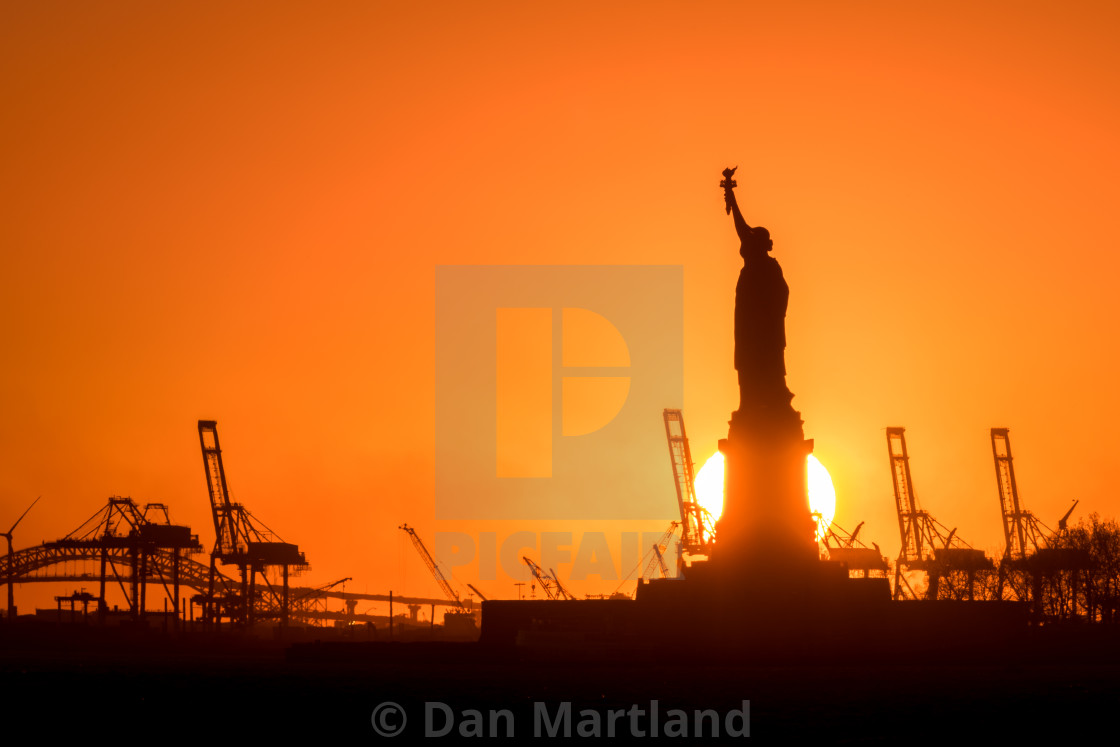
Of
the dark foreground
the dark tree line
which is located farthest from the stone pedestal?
the dark tree line

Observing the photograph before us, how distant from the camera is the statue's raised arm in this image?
2436 inches

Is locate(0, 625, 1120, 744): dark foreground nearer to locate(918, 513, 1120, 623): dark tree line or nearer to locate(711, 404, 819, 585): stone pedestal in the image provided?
locate(711, 404, 819, 585): stone pedestal

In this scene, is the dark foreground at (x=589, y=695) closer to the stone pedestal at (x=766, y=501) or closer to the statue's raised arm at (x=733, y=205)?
the stone pedestal at (x=766, y=501)

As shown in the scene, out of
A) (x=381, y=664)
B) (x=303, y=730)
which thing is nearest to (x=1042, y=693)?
(x=303, y=730)

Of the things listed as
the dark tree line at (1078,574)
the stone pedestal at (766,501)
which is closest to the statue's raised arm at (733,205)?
the stone pedestal at (766,501)

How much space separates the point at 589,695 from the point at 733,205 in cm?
2021

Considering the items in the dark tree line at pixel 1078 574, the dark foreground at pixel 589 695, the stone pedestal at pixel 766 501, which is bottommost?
the dark foreground at pixel 589 695

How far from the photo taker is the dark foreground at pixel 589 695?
43.2 m

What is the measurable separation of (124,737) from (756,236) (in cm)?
3070

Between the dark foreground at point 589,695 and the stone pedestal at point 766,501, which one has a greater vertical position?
the stone pedestal at point 766,501

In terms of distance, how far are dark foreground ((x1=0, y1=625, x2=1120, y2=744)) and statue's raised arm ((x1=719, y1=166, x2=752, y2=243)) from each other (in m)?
15.8

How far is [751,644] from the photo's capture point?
56.1m

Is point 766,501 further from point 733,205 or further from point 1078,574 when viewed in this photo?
point 1078,574

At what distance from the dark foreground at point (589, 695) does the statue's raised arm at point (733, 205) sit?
15.8 metres
